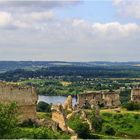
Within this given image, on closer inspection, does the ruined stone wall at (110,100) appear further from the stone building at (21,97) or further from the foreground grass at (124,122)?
the stone building at (21,97)

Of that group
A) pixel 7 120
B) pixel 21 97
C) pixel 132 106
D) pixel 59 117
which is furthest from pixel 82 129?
pixel 7 120

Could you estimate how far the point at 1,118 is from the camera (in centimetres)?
2781

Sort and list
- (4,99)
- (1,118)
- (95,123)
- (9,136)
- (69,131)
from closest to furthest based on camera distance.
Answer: (9,136)
(1,118)
(4,99)
(69,131)
(95,123)

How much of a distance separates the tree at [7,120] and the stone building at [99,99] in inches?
1142

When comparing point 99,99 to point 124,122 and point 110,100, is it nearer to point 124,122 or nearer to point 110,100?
point 110,100

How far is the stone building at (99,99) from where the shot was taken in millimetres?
58969

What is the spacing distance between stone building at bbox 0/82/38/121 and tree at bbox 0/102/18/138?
7379 mm

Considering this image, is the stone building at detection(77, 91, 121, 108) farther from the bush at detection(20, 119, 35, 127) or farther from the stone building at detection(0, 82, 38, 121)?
the bush at detection(20, 119, 35, 127)

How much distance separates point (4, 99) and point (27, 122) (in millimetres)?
2359

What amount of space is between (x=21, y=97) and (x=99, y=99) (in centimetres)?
2307

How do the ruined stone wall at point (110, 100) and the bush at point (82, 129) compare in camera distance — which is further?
the ruined stone wall at point (110, 100)

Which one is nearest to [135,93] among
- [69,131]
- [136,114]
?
[136,114]

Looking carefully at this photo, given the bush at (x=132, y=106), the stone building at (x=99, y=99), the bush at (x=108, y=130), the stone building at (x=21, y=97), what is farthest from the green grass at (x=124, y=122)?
the stone building at (x=21, y=97)

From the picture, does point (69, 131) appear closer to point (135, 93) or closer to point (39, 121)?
point (39, 121)
